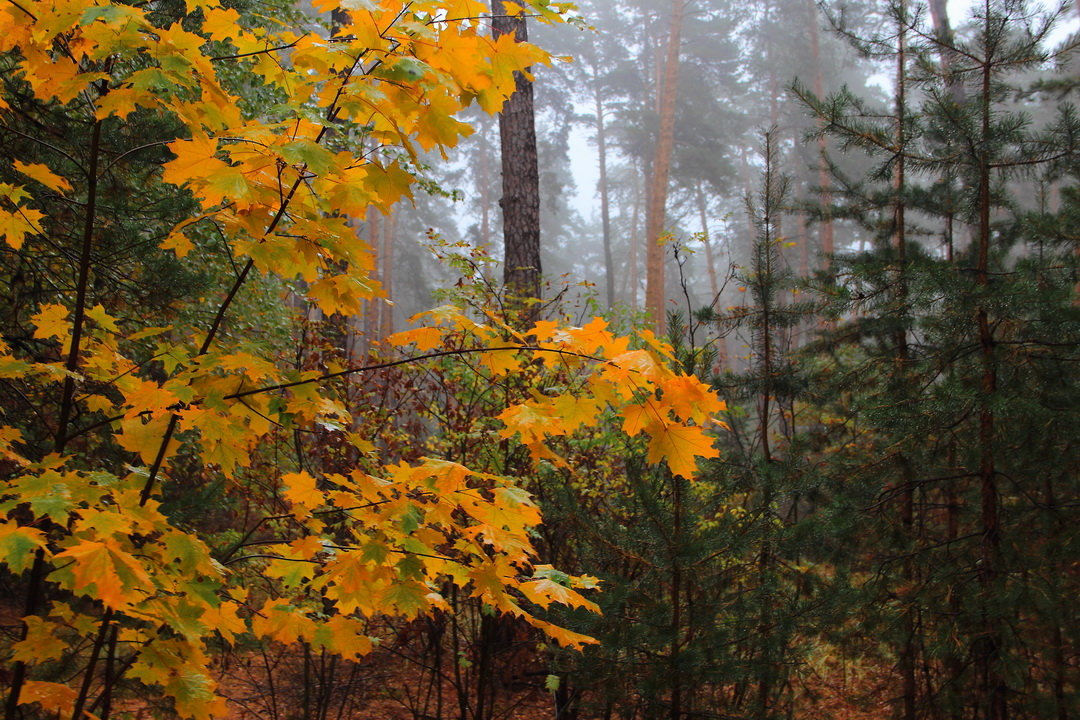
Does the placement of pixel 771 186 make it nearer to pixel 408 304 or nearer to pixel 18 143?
pixel 18 143

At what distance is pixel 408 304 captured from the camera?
28672 millimetres

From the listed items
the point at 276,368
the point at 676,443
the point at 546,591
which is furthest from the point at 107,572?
the point at 676,443

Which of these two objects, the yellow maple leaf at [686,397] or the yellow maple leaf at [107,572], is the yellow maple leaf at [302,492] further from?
the yellow maple leaf at [686,397]

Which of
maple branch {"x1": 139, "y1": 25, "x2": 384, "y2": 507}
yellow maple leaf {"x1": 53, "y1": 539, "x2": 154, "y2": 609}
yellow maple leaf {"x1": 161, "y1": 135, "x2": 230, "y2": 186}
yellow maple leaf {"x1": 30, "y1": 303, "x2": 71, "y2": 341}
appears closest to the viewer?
yellow maple leaf {"x1": 53, "y1": 539, "x2": 154, "y2": 609}

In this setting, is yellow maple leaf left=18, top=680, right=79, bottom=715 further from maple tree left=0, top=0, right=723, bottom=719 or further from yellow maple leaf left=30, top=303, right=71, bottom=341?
yellow maple leaf left=30, top=303, right=71, bottom=341

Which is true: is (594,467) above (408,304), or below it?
below

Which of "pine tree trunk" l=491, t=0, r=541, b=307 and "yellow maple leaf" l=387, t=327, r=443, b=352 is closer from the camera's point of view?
"yellow maple leaf" l=387, t=327, r=443, b=352

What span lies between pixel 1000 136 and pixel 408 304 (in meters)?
26.1

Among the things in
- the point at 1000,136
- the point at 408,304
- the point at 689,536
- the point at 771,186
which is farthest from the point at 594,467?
the point at 408,304

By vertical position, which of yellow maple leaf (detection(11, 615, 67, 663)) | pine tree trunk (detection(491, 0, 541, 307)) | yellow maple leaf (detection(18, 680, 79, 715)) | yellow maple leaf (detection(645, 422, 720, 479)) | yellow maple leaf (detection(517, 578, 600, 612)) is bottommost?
yellow maple leaf (detection(18, 680, 79, 715))

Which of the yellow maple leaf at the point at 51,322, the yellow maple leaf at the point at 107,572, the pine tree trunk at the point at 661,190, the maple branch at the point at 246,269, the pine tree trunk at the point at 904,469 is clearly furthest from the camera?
the pine tree trunk at the point at 661,190

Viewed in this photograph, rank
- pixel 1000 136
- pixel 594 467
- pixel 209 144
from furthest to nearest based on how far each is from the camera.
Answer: pixel 594 467 → pixel 1000 136 → pixel 209 144

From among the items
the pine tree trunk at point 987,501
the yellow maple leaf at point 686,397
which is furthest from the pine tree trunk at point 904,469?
the yellow maple leaf at point 686,397

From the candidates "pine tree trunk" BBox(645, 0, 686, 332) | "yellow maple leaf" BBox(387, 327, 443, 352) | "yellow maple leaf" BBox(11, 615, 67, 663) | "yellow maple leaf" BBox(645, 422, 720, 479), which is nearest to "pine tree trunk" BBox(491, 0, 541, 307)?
"yellow maple leaf" BBox(387, 327, 443, 352)
